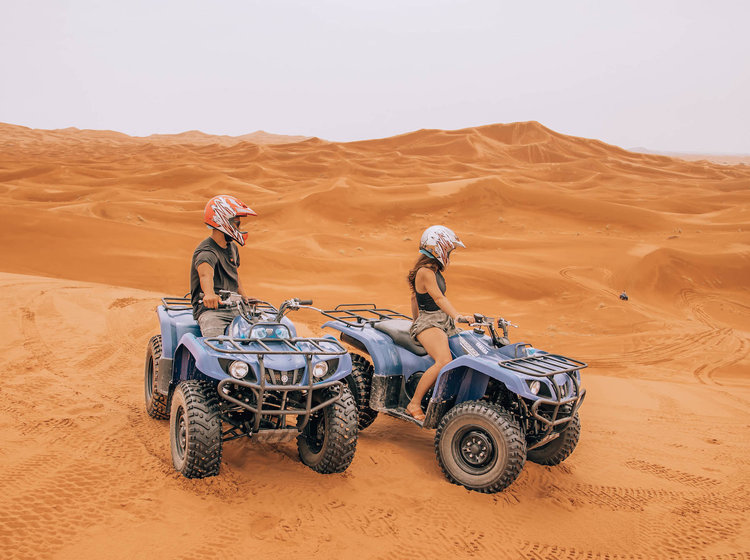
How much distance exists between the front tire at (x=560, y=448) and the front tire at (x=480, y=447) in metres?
0.74

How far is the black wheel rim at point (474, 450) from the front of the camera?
471cm

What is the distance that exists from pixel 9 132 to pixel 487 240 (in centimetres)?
10243

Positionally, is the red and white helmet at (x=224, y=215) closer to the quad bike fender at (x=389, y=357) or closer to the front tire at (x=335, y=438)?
the quad bike fender at (x=389, y=357)

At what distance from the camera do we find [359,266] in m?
16.9

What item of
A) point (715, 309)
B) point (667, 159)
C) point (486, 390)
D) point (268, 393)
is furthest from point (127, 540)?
point (667, 159)

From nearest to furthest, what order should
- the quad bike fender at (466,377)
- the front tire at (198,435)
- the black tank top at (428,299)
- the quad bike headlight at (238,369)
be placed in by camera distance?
the front tire at (198,435)
the quad bike headlight at (238,369)
the quad bike fender at (466,377)
the black tank top at (428,299)

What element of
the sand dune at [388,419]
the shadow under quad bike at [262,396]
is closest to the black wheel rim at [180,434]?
the shadow under quad bike at [262,396]

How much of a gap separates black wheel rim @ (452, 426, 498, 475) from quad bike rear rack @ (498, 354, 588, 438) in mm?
397

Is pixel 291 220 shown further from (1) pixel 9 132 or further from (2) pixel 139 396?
(1) pixel 9 132

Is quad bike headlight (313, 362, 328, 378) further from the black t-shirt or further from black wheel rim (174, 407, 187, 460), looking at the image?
the black t-shirt

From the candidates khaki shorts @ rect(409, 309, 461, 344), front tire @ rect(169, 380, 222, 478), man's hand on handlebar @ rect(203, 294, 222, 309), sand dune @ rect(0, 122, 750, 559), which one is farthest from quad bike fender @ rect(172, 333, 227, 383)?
khaki shorts @ rect(409, 309, 461, 344)

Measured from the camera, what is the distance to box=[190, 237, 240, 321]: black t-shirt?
546cm

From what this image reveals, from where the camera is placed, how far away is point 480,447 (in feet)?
15.7

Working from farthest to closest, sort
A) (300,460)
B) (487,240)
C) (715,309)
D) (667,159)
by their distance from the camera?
1. (667,159)
2. (487,240)
3. (715,309)
4. (300,460)
